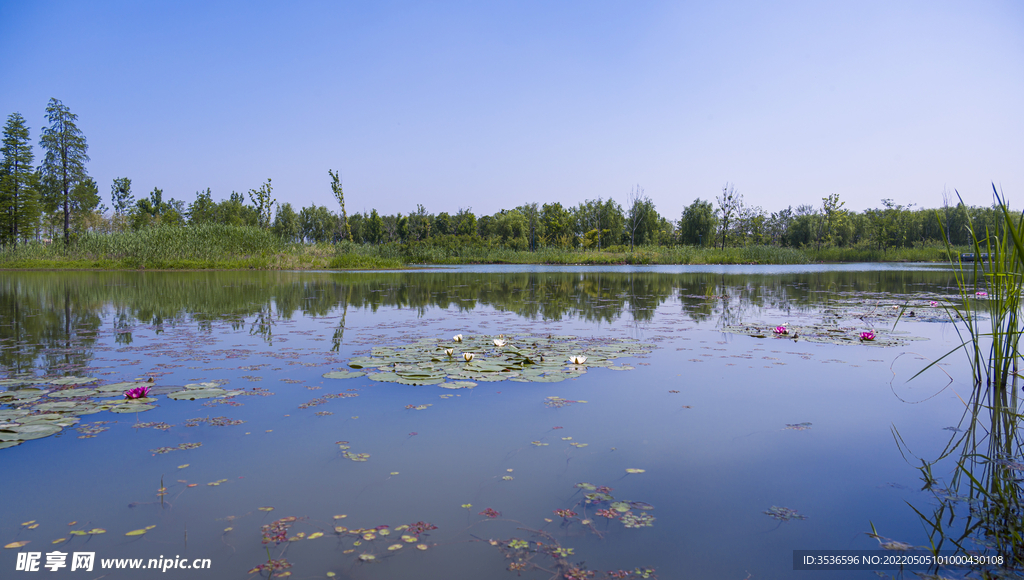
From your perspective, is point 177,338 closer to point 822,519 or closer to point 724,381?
point 724,381

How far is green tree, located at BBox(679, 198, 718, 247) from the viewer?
51.8 meters

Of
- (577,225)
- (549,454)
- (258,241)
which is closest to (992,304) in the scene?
(549,454)

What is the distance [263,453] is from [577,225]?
61813 mm

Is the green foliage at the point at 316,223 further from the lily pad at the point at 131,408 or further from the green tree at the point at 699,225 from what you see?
the lily pad at the point at 131,408

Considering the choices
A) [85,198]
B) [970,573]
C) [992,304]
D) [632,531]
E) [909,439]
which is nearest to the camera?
[970,573]

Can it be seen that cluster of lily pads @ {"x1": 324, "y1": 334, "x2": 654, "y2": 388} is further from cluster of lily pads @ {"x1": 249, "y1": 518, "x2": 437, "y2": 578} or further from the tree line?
the tree line

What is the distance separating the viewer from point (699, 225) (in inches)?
2051

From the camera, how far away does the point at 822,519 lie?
7.52ft

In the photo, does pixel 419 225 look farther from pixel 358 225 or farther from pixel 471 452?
pixel 471 452

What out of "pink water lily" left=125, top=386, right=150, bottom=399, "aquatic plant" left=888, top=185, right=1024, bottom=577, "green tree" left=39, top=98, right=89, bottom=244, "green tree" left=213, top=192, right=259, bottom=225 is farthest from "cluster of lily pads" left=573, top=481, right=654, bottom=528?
"green tree" left=213, top=192, right=259, bottom=225

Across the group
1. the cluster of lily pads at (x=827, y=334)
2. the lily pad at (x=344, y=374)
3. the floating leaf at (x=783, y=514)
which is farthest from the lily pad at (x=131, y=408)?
the cluster of lily pads at (x=827, y=334)

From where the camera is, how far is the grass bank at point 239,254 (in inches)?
1098

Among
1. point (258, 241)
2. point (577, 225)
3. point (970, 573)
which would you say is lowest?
point (970, 573)

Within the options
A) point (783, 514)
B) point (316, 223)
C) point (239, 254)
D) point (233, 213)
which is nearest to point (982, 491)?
point (783, 514)
